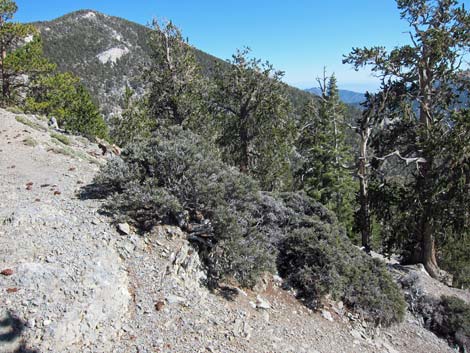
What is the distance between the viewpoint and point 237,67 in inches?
553

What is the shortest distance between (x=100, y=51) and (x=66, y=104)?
104 meters

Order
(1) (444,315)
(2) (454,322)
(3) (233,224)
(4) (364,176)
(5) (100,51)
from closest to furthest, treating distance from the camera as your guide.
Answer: (3) (233,224) < (2) (454,322) < (1) (444,315) < (4) (364,176) < (5) (100,51)

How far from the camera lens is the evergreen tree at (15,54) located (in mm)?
17281

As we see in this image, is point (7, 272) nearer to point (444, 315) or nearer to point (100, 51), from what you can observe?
point (444, 315)

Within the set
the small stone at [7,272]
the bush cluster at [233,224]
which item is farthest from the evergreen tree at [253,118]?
the small stone at [7,272]

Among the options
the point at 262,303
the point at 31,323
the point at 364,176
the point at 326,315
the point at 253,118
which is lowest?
the point at 326,315

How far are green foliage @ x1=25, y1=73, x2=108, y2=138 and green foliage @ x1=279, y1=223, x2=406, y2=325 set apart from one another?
44.0 ft

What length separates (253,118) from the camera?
14.3 metres

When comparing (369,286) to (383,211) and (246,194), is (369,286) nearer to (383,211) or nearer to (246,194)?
(246,194)

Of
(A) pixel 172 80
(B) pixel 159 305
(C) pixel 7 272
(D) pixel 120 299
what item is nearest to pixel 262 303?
(B) pixel 159 305

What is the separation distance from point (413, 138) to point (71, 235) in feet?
38.0

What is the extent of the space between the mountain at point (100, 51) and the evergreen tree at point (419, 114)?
75115 millimetres

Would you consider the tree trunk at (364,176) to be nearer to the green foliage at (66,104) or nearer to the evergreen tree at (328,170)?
the evergreen tree at (328,170)

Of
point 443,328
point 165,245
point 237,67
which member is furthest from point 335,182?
point 165,245
